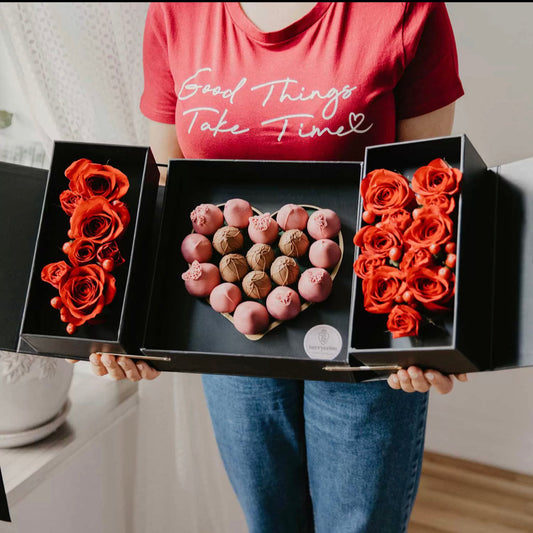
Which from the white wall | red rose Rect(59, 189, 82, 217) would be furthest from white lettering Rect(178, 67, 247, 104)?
the white wall

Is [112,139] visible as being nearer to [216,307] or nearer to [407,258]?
[216,307]

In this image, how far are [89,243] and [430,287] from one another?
442 mm

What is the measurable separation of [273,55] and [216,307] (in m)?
0.36

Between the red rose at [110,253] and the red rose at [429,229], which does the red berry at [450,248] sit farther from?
the red rose at [110,253]

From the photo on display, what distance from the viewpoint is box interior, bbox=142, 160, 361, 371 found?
0.74 m

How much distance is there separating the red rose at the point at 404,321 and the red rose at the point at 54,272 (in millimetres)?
418

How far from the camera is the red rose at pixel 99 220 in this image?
729 millimetres

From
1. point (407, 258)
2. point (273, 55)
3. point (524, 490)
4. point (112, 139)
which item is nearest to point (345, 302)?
point (407, 258)

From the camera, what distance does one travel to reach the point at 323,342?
728mm

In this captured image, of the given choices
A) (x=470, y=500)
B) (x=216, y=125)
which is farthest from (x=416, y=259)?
(x=470, y=500)

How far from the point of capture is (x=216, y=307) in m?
0.75

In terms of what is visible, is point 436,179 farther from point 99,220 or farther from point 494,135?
point 494,135

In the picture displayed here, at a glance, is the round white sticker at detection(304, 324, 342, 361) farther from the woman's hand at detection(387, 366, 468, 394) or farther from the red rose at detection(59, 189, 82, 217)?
the red rose at detection(59, 189, 82, 217)

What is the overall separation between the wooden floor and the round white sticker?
0.91m
